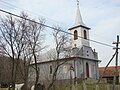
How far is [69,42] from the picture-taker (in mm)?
A: 33938

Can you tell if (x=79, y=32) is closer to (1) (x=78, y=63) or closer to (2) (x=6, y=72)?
(1) (x=78, y=63)

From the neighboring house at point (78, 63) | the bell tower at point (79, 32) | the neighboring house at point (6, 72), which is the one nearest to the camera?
the neighboring house at point (6, 72)

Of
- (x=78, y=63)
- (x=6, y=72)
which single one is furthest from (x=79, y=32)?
(x=6, y=72)

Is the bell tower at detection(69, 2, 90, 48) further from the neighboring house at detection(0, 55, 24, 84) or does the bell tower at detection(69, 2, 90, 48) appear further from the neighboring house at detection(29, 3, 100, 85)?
the neighboring house at detection(0, 55, 24, 84)

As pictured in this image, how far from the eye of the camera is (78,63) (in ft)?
143

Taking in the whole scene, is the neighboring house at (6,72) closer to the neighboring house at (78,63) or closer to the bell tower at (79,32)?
the neighboring house at (78,63)

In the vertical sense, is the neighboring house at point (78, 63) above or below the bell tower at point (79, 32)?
below

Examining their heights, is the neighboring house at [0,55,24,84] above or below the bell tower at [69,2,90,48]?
below

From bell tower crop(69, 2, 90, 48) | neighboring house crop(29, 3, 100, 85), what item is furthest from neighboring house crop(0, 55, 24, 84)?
bell tower crop(69, 2, 90, 48)

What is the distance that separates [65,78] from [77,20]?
11.2 metres

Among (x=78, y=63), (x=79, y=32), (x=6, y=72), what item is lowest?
(x=6, y=72)

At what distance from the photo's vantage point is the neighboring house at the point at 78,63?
1657 inches

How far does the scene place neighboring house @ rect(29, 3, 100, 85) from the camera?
138 feet

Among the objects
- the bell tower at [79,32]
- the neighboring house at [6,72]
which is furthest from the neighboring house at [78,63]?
the neighboring house at [6,72]
